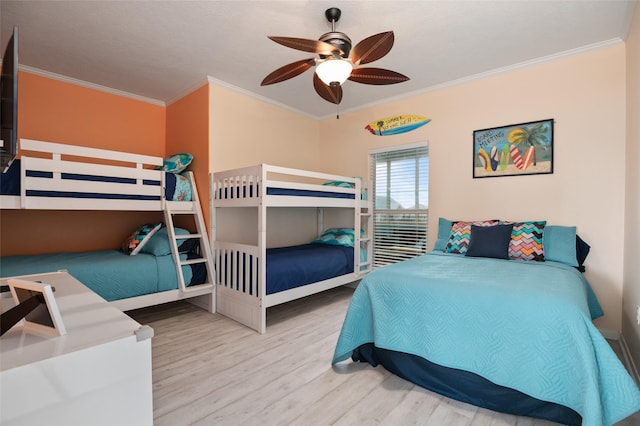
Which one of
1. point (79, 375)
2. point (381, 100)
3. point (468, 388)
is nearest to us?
point (79, 375)

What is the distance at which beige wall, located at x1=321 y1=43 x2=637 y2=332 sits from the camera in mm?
2523

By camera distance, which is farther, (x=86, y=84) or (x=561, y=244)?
(x=86, y=84)

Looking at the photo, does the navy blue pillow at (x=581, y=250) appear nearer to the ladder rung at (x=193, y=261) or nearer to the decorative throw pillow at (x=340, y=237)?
the decorative throw pillow at (x=340, y=237)

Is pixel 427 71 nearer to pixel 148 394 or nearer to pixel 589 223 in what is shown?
pixel 589 223

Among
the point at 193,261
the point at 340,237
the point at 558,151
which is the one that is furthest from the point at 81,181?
the point at 558,151

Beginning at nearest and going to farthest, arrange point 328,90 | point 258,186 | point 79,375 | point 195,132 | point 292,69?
point 79,375, point 292,69, point 328,90, point 258,186, point 195,132

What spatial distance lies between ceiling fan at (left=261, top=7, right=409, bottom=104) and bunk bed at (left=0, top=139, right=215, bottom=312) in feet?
5.09

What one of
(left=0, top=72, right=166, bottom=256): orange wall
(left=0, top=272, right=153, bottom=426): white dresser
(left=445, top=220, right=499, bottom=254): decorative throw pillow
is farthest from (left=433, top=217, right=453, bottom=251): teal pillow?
(left=0, top=72, right=166, bottom=256): orange wall

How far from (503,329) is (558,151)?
206 centimetres

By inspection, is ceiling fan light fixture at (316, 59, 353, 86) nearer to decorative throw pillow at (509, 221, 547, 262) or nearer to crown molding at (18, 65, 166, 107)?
decorative throw pillow at (509, 221, 547, 262)

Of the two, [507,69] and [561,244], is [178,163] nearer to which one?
[507,69]

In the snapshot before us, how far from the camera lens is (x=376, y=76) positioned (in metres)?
2.19

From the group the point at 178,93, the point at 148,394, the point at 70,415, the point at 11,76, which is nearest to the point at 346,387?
the point at 148,394

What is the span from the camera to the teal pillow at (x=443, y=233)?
3071mm
